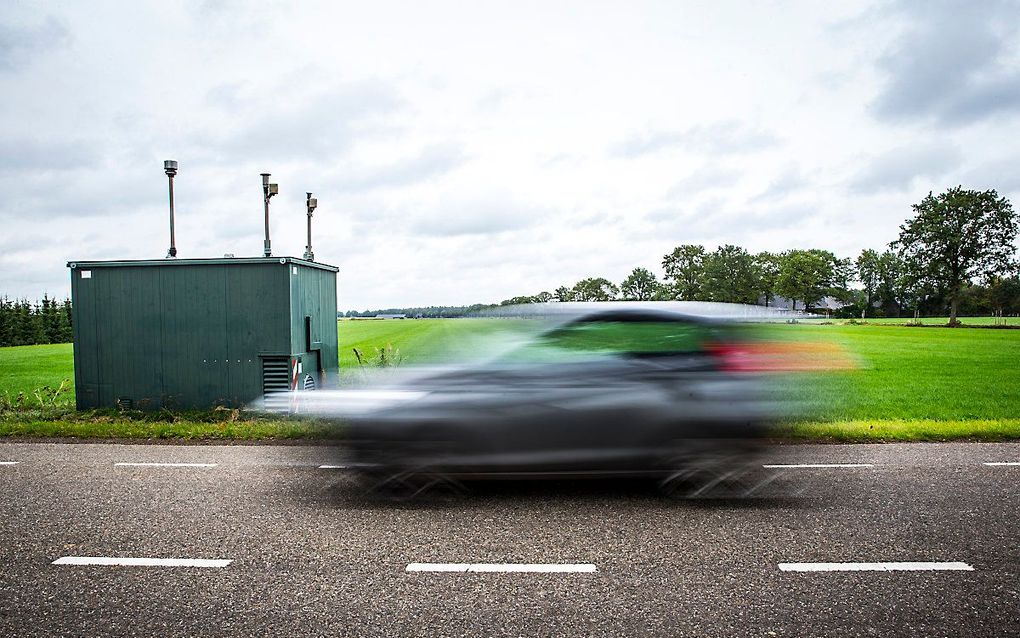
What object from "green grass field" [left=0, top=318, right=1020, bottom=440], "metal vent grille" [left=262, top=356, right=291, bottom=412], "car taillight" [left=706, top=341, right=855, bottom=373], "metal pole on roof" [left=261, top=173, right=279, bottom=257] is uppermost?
"metal pole on roof" [left=261, top=173, right=279, bottom=257]

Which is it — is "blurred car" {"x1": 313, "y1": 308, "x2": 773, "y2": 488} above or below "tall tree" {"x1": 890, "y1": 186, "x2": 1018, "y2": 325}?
below

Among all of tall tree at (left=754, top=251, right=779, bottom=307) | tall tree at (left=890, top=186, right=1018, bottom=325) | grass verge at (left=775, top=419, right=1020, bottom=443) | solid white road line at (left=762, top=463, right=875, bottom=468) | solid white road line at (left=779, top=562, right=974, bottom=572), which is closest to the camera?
solid white road line at (left=779, top=562, right=974, bottom=572)

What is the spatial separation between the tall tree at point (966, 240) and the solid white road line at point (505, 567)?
70174mm

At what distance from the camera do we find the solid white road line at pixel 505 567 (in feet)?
13.5

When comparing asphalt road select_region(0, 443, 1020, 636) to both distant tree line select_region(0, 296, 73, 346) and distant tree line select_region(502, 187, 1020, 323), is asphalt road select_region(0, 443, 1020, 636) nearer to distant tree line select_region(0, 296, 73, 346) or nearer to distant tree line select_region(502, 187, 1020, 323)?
distant tree line select_region(502, 187, 1020, 323)

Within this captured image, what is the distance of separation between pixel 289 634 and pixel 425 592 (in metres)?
0.78

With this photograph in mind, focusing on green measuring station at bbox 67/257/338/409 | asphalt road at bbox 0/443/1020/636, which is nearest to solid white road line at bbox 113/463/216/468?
asphalt road at bbox 0/443/1020/636

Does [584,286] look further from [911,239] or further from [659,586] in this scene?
[659,586]

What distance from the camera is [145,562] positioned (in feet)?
14.1

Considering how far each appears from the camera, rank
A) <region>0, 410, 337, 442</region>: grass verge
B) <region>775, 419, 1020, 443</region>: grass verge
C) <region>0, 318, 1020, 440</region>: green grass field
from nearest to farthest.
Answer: <region>0, 318, 1020, 440</region>: green grass field < <region>775, 419, 1020, 443</region>: grass verge < <region>0, 410, 337, 442</region>: grass verge

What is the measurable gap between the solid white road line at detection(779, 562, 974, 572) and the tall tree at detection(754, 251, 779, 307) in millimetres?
101414

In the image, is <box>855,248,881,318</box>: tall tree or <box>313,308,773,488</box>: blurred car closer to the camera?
<box>313,308,773,488</box>: blurred car

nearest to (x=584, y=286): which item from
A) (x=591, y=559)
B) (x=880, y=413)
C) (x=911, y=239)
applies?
(x=911, y=239)

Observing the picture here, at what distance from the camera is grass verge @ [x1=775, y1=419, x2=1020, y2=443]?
8.31 meters
